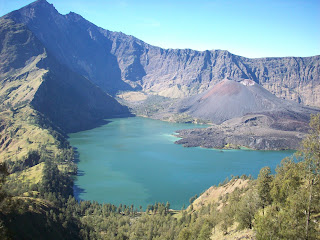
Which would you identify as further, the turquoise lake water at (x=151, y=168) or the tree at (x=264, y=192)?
the turquoise lake water at (x=151, y=168)

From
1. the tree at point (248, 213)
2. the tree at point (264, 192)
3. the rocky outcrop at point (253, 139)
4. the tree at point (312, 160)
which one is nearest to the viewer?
the tree at point (312, 160)

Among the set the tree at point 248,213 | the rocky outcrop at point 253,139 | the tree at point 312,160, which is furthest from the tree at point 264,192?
the rocky outcrop at point 253,139

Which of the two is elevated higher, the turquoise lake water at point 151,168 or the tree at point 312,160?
the tree at point 312,160

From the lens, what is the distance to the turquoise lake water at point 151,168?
93562 mm

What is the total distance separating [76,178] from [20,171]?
72.3ft

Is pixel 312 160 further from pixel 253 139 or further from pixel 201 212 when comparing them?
pixel 253 139

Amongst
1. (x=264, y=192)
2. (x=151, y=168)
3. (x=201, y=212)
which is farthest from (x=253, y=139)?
(x=264, y=192)

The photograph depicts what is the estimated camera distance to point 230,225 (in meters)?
45.0

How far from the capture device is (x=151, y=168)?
403 feet

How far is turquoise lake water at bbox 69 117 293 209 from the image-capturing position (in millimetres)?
93562

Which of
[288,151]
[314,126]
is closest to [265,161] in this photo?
[288,151]

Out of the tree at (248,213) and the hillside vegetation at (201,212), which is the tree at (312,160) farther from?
the tree at (248,213)

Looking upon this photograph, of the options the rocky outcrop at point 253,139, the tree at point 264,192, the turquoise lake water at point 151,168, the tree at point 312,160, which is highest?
the tree at point 312,160

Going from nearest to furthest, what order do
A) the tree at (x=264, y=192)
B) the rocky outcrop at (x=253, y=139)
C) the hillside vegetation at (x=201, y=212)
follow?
the hillside vegetation at (x=201, y=212), the tree at (x=264, y=192), the rocky outcrop at (x=253, y=139)
